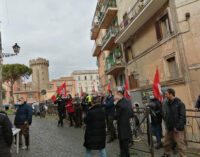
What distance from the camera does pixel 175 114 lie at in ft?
14.3

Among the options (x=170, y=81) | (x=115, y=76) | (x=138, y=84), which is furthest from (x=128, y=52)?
(x=170, y=81)

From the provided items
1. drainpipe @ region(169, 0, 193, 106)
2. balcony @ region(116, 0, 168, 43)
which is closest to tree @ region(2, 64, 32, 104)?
balcony @ region(116, 0, 168, 43)

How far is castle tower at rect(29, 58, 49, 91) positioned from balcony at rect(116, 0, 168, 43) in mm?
57787

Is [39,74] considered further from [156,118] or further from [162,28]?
[156,118]

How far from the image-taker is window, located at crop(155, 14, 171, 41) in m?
11.1

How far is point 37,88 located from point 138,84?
59.6 m

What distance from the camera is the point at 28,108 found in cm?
606

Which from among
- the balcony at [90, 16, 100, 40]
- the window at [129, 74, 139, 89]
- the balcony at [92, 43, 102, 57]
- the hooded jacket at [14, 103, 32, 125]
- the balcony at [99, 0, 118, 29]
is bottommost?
the hooded jacket at [14, 103, 32, 125]

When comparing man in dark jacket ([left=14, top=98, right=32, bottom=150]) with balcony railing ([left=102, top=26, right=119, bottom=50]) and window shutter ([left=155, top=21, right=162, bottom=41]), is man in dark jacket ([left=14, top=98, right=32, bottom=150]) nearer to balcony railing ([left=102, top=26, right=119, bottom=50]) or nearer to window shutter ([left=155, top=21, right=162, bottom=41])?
window shutter ([left=155, top=21, right=162, bottom=41])

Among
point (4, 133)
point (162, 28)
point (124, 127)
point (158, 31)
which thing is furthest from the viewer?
point (158, 31)

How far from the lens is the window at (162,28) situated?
437 inches

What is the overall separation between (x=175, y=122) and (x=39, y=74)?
69870mm

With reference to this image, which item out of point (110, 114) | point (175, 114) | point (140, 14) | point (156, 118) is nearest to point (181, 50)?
point (140, 14)

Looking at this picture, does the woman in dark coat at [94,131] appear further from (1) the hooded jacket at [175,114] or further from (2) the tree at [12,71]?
(2) the tree at [12,71]
